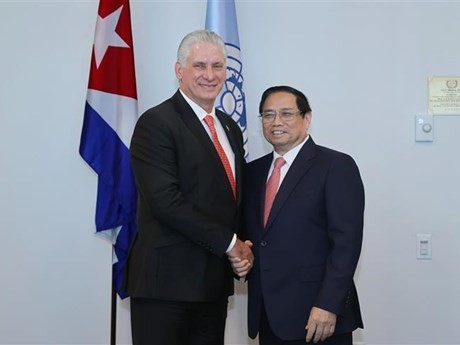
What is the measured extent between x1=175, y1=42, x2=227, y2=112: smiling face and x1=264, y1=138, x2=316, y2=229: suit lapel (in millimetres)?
411

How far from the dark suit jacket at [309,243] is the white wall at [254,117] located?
1100mm

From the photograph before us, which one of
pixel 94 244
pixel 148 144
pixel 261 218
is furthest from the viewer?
pixel 94 244

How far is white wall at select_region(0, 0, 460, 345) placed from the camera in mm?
2713

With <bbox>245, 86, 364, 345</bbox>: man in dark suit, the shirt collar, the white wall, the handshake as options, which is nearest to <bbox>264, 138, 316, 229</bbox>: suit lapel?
<bbox>245, 86, 364, 345</bbox>: man in dark suit

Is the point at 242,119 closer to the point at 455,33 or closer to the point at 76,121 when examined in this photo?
the point at 76,121

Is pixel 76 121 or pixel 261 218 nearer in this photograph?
pixel 261 218

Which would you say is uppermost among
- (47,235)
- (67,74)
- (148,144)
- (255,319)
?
(67,74)

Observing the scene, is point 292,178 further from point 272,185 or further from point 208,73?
point 208,73

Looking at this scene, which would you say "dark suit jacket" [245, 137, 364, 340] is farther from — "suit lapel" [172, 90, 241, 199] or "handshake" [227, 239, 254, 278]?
"suit lapel" [172, 90, 241, 199]

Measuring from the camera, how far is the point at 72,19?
107 inches

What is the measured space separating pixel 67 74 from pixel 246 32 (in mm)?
1083

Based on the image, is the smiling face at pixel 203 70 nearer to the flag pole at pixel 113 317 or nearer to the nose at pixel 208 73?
the nose at pixel 208 73

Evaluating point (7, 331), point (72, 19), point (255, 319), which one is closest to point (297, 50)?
point (72, 19)

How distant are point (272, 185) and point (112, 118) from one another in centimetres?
113
